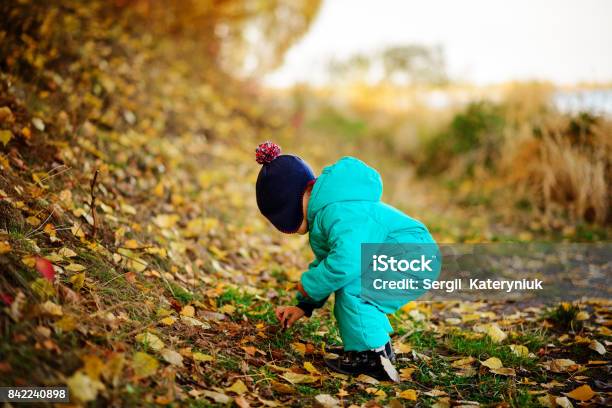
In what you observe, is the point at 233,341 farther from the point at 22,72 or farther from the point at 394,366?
the point at 22,72

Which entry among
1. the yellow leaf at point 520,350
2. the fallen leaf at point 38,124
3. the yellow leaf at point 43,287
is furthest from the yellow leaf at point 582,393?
the fallen leaf at point 38,124

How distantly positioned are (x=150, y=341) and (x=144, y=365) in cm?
21

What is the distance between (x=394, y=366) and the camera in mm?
2346

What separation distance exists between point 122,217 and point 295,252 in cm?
154

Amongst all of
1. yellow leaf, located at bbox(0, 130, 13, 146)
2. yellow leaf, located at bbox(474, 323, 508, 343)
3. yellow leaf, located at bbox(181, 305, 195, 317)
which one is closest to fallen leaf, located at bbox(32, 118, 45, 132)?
yellow leaf, located at bbox(0, 130, 13, 146)

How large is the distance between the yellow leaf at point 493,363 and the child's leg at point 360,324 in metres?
0.52

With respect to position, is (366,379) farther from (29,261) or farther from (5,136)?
(5,136)

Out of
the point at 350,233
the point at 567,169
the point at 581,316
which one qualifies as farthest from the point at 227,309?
the point at 567,169

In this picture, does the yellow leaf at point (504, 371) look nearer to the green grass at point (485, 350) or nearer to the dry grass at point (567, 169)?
the green grass at point (485, 350)

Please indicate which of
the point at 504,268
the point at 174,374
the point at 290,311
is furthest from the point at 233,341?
the point at 504,268

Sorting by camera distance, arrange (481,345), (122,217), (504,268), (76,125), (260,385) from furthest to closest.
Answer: (504,268) < (76,125) < (122,217) < (481,345) < (260,385)

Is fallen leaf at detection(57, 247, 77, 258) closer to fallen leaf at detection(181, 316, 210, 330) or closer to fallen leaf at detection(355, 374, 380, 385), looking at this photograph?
fallen leaf at detection(181, 316, 210, 330)

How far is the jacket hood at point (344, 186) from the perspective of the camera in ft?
7.45

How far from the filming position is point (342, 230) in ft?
7.15
